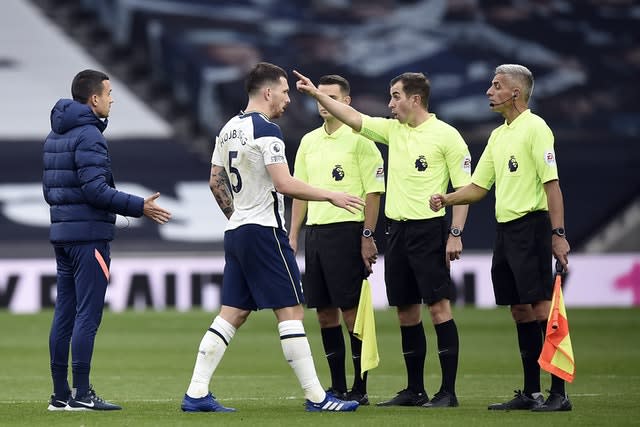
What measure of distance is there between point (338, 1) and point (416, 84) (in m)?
20.3

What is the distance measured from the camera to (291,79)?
25.7 metres

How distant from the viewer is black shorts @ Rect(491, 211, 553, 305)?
8.45m

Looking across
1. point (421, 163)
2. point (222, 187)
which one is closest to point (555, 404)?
point (421, 163)

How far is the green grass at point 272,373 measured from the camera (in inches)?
310

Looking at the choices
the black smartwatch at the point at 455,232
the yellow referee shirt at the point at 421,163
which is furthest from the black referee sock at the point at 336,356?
the black smartwatch at the point at 455,232

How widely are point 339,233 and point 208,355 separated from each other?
1.71 m

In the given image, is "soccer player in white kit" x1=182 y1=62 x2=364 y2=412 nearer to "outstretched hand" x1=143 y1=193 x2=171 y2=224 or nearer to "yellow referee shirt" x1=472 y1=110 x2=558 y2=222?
"outstretched hand" x1=143 y1=193 x2=171 y2=224

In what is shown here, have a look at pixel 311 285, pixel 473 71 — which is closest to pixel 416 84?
pixel 311 285

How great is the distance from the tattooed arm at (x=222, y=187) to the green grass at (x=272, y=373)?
1320 mm

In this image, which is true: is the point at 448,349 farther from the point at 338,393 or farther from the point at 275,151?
the point at 275,151

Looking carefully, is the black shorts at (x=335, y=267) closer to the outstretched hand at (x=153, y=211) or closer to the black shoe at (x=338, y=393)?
the black shoe at (x=338, y=393)

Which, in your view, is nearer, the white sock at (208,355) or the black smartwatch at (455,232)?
the white sock at (208,355)

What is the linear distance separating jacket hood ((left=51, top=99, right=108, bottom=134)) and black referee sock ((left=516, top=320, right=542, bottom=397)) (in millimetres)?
3152

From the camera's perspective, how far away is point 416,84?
29.2 ft
